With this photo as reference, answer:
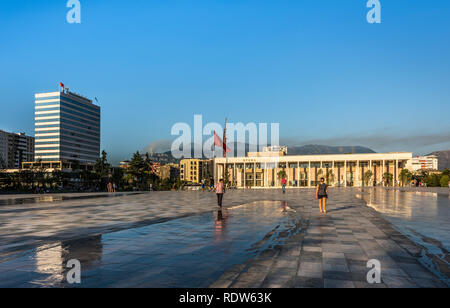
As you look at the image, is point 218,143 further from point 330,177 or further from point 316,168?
point 316,168

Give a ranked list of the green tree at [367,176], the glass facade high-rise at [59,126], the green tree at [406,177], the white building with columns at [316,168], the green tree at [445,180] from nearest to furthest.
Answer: the green tree at [445,180] < the green tree at [406,177] < the green tree at [367,176] < the white building with columns at [316,168] < the glass facade high-rise at [59,126]

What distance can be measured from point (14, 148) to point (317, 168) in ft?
533

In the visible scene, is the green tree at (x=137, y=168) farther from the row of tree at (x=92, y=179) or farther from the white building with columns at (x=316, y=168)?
the white building with columns at (x=316, y=168)

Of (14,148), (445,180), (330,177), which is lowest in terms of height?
(330,177)

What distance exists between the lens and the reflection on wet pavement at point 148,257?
203 inches

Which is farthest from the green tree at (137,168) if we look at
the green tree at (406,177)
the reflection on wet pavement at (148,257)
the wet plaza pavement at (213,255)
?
the green tree at (406,177)

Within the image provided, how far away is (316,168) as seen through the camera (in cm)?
12900

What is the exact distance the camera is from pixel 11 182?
2427 inches

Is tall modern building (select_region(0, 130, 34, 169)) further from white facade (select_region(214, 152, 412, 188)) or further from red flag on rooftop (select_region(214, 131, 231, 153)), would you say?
red flag on rooftop (select_region(214, 131, 231, 153))

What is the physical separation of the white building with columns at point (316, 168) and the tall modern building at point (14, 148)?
380ft

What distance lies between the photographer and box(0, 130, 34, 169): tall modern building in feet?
561

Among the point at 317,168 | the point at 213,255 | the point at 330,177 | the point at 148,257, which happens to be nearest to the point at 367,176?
the point at 330,177

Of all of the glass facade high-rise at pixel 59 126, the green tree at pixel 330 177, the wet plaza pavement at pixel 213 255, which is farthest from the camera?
the glass facade high-rise at pixel 59 126
